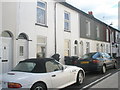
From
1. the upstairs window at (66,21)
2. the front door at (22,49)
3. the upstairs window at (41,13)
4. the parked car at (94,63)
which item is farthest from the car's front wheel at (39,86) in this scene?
the upstairs window at (66,21)

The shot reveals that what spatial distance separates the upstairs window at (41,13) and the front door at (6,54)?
11.3 feet

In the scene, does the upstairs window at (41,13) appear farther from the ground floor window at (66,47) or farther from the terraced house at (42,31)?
the ground floor window at (66,47)

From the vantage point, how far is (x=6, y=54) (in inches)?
365

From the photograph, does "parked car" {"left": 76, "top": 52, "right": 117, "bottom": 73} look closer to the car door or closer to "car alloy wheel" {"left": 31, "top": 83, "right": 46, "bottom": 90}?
the car door

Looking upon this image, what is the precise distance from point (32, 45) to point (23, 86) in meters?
6.43

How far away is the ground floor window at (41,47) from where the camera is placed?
39.4 ft

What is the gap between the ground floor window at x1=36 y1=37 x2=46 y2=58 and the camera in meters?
12.0

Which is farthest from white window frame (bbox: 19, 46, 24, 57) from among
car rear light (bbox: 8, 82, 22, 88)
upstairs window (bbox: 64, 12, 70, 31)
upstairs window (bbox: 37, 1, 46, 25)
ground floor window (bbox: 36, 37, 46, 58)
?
upstairs window (bbox: 64, 12, 70, 31)

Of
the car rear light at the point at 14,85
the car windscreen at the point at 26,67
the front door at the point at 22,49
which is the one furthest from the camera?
the front door at the point at 22,49

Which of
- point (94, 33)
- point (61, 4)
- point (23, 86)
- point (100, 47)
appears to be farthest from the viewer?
point (100, 47)

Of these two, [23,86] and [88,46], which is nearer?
[23,86]

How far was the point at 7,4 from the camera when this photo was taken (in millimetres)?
9344

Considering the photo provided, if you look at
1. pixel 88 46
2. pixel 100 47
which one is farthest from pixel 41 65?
pixel 100 47

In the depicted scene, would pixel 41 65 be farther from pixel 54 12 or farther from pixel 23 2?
pixel 54 12
